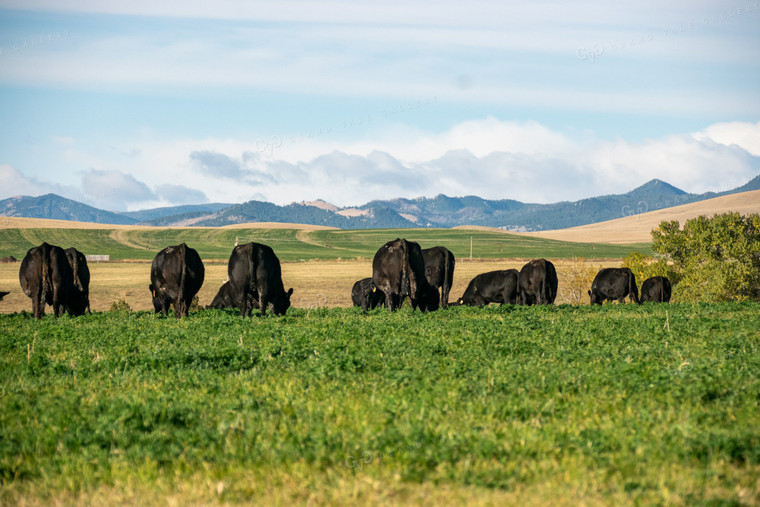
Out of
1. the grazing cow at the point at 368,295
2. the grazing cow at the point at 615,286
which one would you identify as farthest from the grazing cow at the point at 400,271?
the grazing cow at the point at 615,286

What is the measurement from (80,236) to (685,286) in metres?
167

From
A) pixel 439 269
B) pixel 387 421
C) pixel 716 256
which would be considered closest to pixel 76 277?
pixel 439 269

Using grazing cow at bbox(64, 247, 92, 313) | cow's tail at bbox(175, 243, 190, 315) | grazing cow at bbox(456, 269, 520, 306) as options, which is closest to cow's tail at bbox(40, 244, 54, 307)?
grazing cow at bbox(64, 247, 92, 313)

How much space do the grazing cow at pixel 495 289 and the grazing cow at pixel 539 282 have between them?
66 centimetres

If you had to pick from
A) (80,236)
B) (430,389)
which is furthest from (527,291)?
(80,236)

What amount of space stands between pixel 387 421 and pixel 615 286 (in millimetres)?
28292

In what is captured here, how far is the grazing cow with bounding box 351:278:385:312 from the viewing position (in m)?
31.6

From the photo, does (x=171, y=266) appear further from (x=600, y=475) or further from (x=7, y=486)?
(x=600, y=475)

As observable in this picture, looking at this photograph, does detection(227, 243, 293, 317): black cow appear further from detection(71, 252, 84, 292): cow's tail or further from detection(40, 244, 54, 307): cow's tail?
detection(71, 252, 84, 292): cow's tail

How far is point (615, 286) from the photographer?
110 ft

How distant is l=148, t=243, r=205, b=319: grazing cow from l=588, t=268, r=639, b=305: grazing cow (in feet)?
63.7

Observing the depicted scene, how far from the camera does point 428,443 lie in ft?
22.7

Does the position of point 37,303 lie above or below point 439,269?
below

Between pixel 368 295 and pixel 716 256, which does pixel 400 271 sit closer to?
pixel 368 295
